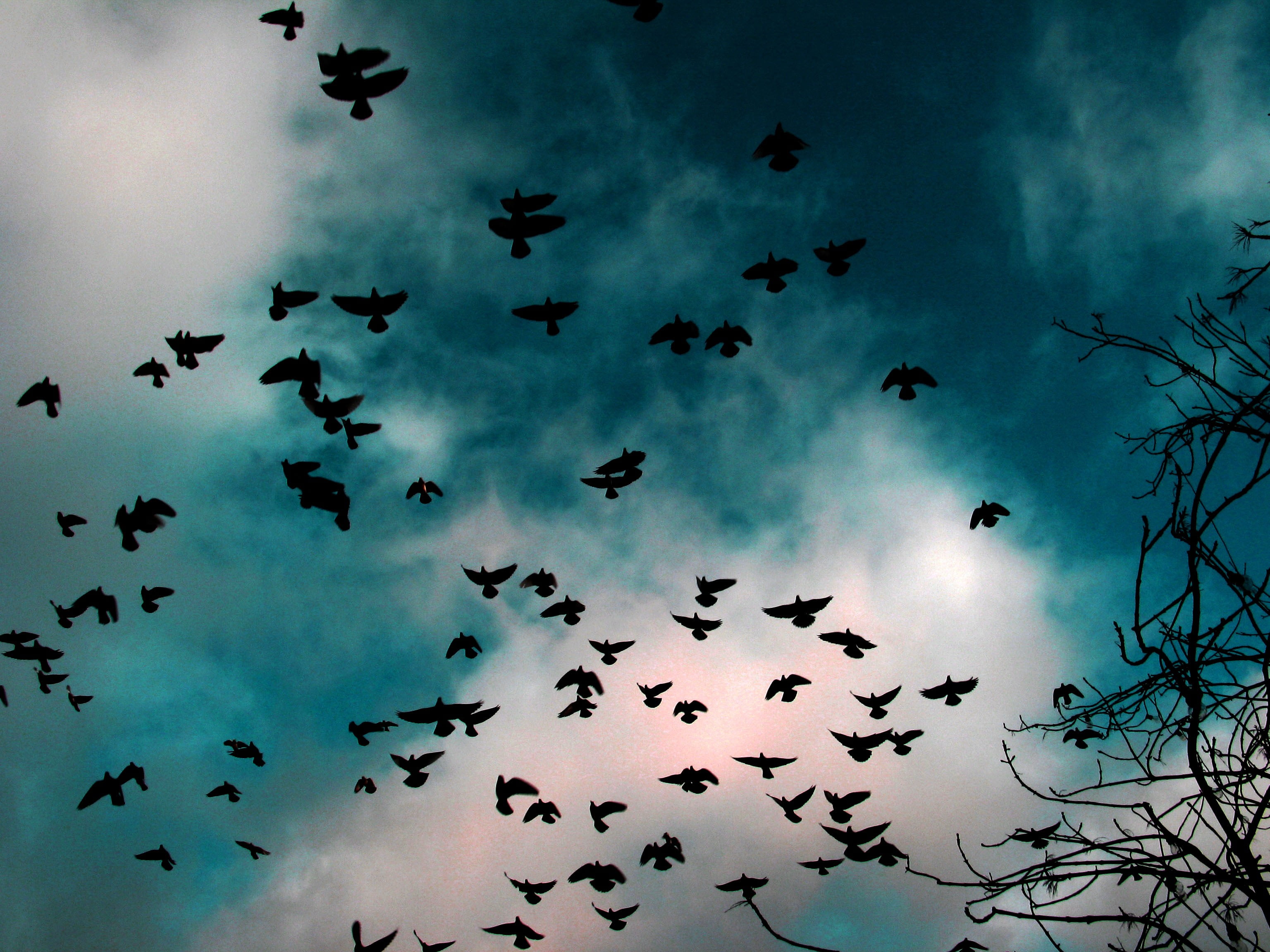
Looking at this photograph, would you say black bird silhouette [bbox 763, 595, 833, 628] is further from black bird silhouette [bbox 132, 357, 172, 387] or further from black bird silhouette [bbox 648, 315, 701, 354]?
black bird silhouette [bbox 132, 357, 172, 387]

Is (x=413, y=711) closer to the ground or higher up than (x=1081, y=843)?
higher up

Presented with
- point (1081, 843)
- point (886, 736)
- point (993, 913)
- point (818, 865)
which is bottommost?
point (993, 913)

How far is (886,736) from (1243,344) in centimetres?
1040

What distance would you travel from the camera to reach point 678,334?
10469mm

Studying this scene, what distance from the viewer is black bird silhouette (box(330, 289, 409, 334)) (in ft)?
30.3

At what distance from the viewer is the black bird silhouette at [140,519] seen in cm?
866

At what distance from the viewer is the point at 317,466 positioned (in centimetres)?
900

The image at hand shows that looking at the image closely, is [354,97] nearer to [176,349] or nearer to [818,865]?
[176,349]

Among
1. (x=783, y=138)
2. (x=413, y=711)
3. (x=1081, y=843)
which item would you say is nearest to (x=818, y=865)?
(x=413, y=711)

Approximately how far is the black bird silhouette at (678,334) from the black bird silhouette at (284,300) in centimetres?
479

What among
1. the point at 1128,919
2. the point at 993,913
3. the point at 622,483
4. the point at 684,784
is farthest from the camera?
the point at 684,784

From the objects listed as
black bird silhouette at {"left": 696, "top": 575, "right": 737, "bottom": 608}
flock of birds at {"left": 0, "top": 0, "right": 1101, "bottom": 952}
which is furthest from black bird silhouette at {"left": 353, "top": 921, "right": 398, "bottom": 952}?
black bird silhouette at {"left": 696, "top": 575, "right": 737, "bottom": 608}

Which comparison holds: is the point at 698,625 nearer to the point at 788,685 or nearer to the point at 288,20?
the point at 788,685

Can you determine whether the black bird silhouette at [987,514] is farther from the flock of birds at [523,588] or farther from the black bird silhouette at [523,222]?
the black bird silhouette at [523,222]
